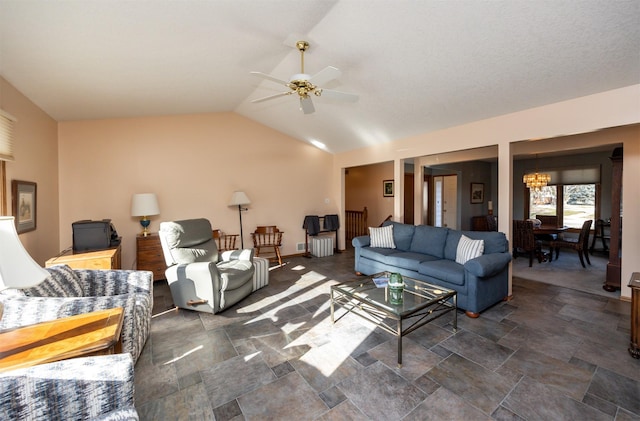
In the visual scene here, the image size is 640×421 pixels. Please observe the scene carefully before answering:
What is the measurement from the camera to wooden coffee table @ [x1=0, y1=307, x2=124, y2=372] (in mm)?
1275

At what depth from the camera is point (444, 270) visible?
10.8 feet

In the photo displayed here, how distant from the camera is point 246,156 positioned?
18.3 feet

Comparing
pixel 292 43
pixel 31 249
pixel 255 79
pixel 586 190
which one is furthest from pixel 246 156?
pixel 586 190

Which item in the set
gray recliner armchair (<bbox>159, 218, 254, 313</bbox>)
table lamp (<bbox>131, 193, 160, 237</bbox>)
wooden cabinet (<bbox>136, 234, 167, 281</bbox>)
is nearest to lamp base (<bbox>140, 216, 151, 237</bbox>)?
wooden cabinet (<bbox>136, 234, 167, 281</bbox>)

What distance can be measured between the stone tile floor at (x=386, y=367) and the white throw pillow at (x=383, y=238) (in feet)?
5.31

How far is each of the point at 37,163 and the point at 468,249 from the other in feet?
17.2

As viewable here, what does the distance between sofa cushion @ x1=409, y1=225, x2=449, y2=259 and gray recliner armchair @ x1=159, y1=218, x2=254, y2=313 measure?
2.46 meters

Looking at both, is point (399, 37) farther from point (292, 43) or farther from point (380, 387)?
point (380, 387)

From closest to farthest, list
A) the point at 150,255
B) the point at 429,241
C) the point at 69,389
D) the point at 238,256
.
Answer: the point at 69,389, the point at 238,256, the point at 429,241, the point at 150,255

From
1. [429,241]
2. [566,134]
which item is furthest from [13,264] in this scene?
[566,134]

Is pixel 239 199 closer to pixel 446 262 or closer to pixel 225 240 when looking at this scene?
pixel 225 240

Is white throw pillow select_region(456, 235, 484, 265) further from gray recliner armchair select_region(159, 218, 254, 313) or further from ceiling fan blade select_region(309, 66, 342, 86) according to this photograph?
gray recliner armchair select_region(159, 218, 254, 313)

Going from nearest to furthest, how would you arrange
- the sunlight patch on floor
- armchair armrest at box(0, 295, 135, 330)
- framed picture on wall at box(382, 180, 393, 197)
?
1. armchair armrest at box(0, 295, 135, 330)
2. the sunlight patch on floor
3. framed picture on wall at box(382, 180, 393, 197)

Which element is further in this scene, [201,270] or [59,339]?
[201,270]
